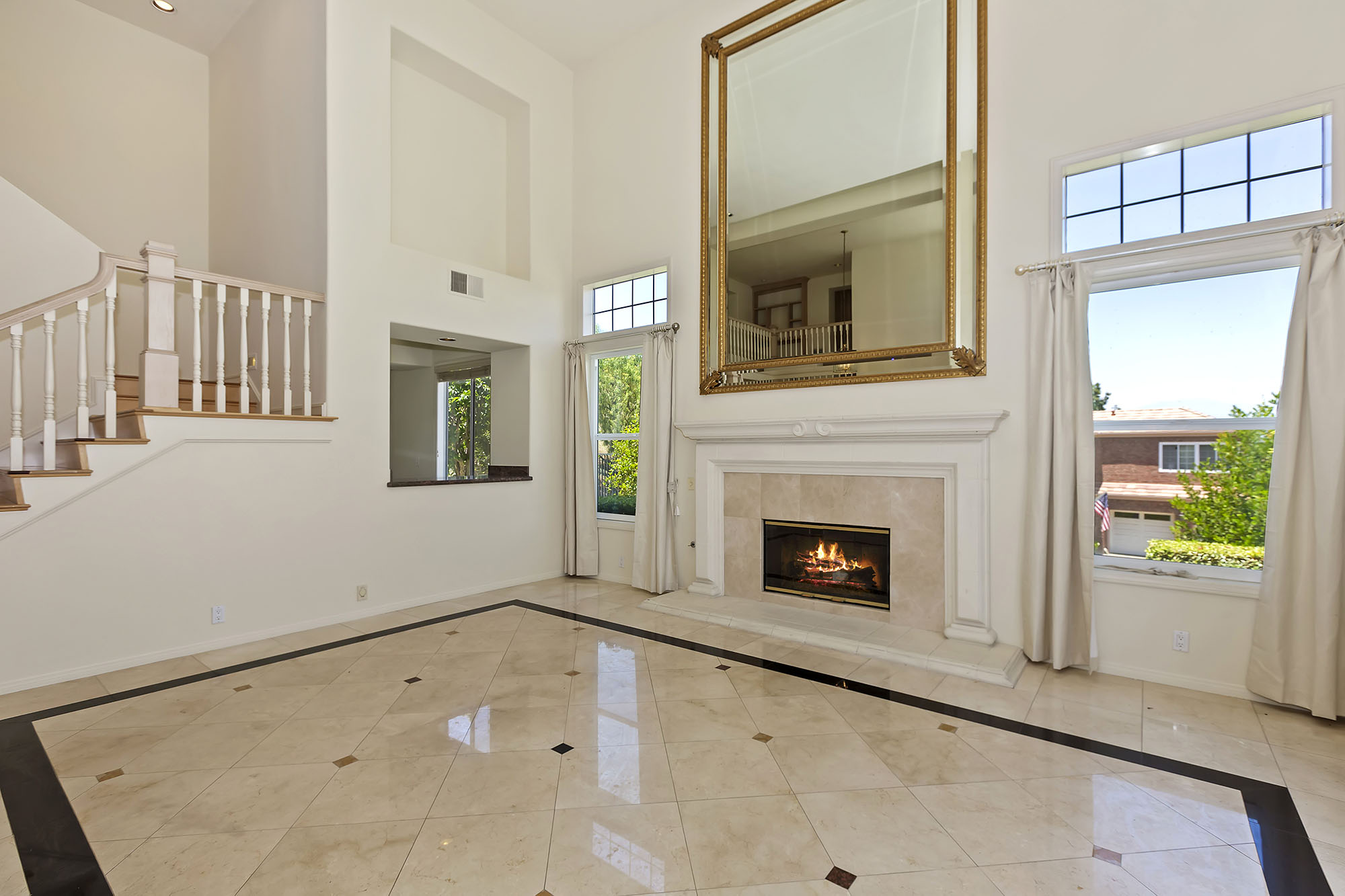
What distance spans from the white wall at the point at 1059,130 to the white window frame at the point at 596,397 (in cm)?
65

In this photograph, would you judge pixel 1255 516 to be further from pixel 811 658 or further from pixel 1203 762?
pixel 811 658

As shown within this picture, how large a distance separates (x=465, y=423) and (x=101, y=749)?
18.6 feet

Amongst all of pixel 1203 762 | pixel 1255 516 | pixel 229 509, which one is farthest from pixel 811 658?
pixel 229 509

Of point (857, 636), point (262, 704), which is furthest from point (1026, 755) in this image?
point (262, 704)

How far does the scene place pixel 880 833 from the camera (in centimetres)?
204

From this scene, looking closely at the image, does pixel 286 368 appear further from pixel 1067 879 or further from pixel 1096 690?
pixel 1096 690

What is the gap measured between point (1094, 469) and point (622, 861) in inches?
132

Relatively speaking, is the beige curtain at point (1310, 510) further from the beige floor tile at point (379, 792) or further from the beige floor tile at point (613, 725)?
the beige floor tile at point (379, 792)

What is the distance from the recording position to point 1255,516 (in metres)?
3.22

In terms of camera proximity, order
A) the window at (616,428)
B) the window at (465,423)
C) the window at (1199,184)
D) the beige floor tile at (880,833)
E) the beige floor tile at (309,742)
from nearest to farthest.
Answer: the beige floor tile at (880,833) < the beige floor tile at (309,742) < the window at (1199,184) < the window at (616,428) < the window at (465,423)

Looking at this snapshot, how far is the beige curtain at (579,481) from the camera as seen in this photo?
5.97 meters

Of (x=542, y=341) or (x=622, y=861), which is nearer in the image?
(x=622, y=861)

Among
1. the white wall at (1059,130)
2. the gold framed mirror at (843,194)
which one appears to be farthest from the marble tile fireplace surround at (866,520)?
the gold framed mirror at (843,194)

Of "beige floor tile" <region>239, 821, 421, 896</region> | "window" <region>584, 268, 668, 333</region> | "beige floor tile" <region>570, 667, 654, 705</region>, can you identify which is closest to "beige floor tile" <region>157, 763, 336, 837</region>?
"beige floor tile" <region>239, 821, 421, 896</region>
